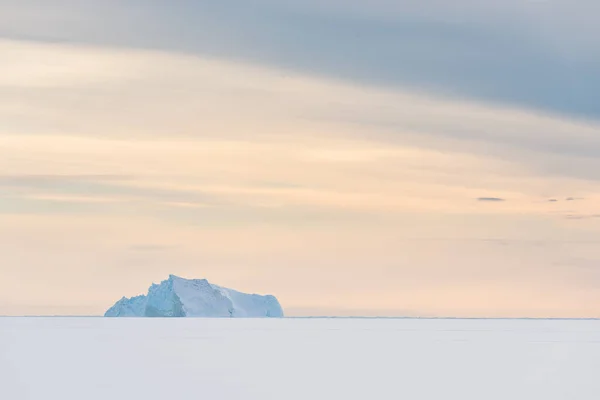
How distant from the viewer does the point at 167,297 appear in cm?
10612

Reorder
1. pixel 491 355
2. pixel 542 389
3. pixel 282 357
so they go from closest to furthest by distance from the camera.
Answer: pixel 542 389, pixel 282 357, pixel 491 355

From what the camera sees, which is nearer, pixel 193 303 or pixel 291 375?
pixel 291 375

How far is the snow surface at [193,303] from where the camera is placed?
10562 centimetres

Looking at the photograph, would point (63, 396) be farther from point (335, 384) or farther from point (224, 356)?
point (224, 356)

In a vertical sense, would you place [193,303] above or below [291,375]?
above

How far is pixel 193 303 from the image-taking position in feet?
359

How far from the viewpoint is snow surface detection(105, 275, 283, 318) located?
106 meters

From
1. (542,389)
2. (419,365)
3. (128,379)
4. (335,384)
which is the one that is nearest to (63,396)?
(128,379)

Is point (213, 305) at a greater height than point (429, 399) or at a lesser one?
greater

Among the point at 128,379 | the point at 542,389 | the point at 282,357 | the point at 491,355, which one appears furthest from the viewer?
the point at 491,355

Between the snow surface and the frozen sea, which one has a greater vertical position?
the snow surface

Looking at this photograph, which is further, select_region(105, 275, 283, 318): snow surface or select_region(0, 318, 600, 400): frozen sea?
select_region(105, 275, 283, 318): snow surface

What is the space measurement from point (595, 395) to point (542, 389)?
2.71 meters

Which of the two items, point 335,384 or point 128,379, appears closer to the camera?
point 335,384
